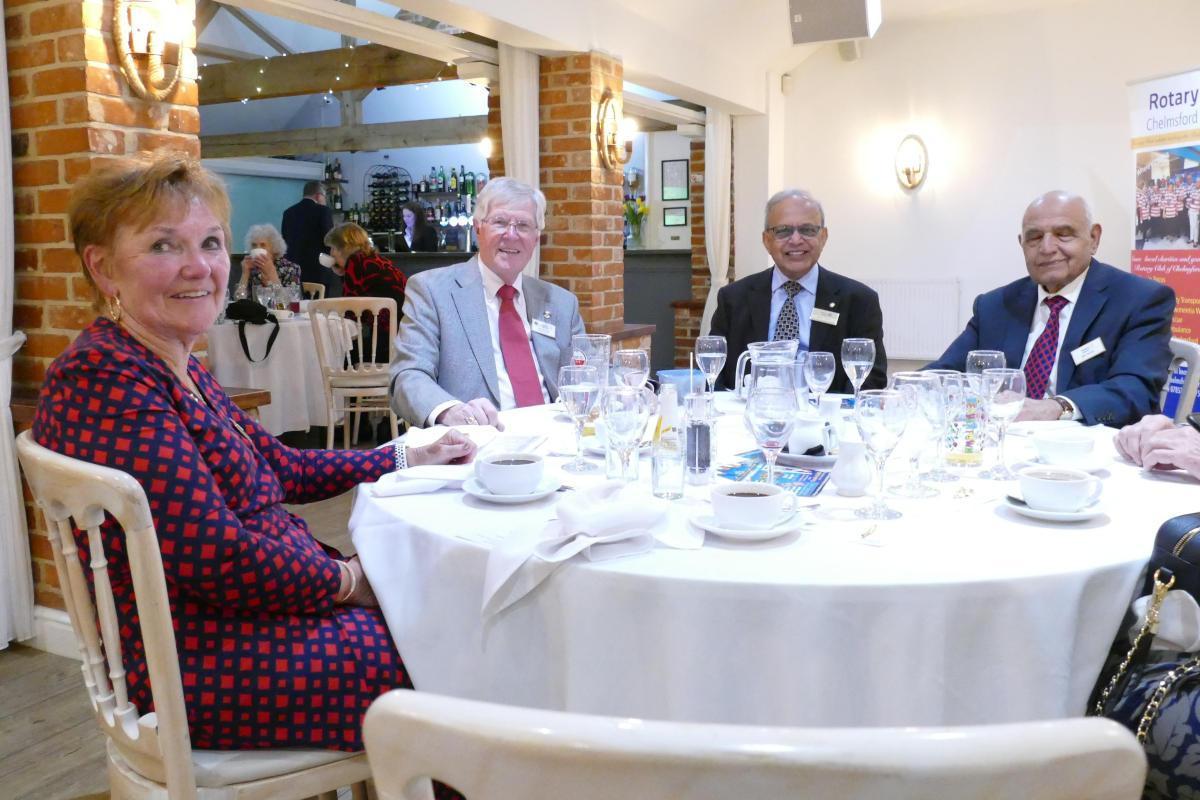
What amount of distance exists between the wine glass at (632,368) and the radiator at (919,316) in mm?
5601

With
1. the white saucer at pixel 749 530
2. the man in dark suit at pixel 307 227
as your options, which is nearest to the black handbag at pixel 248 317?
the man in dark suit at pixel 307 227

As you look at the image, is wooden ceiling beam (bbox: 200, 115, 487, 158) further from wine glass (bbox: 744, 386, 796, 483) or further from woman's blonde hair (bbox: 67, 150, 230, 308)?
wine glass (bbox: 744, 386, 796, 483)

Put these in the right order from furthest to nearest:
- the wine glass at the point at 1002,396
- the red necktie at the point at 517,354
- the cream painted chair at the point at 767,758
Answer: the red necktie at the point at 517,354, the wine glass at the point at 1002,396, the cream painted chair at the point at 767,758

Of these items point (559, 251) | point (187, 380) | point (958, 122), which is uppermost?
point (958, 122)

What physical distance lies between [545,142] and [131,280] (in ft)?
13.6

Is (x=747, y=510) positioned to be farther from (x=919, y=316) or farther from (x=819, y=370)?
(x=919, y=316)

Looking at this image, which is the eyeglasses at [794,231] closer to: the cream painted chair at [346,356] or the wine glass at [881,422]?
the wine glass at [881,422]

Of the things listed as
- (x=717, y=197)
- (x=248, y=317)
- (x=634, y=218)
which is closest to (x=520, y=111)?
(x=248, y=317)

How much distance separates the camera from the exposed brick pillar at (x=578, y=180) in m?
5.34

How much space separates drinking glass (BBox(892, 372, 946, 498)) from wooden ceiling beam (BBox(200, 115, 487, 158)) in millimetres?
8621

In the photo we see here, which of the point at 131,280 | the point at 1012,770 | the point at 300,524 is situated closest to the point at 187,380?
the point at 131,280

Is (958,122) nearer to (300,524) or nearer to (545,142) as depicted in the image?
(545,142)

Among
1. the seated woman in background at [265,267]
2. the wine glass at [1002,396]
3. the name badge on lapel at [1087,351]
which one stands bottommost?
the wine glass at [1002,396]

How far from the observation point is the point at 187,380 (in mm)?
1659
